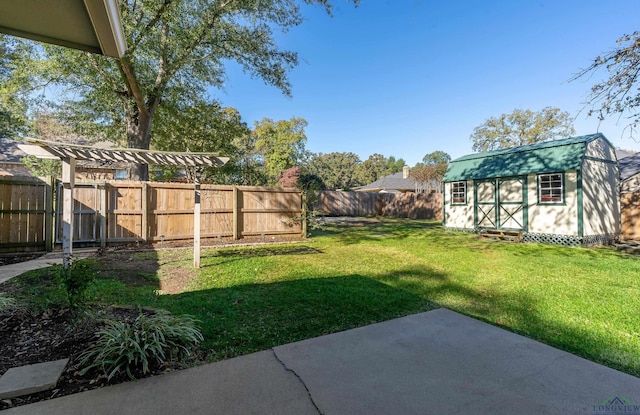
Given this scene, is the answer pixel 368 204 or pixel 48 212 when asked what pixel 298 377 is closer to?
pixel 48 212

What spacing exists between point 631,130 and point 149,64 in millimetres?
14456

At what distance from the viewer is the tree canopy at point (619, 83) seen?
18.1ft

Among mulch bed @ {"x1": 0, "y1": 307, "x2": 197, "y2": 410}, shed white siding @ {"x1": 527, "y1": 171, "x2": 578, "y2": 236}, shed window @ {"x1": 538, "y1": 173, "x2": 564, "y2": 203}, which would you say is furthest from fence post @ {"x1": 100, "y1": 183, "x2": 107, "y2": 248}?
shed window @ {"x1": 538, "y1": 173, "x2": 564, "y2": 203}

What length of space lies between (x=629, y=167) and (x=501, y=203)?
19.1 ft

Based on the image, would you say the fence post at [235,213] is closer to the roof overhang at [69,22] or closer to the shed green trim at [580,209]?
the roof overhang at [69,22]

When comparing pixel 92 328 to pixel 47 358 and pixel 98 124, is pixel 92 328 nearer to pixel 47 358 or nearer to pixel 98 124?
pixel 47 358

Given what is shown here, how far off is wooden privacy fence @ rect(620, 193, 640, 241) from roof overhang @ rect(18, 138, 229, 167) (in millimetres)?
14787

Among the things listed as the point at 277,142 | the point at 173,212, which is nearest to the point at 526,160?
the point at 173,212

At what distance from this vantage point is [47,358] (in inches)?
95.9

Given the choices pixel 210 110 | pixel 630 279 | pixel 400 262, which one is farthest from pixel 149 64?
pixel 630 279

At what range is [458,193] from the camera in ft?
45.6

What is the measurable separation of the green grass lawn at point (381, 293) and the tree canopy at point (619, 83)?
3.38m

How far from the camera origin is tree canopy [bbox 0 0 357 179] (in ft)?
30.5

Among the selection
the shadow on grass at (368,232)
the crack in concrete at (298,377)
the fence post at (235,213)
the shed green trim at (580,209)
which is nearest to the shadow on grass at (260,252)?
the fence post at (235,213)
